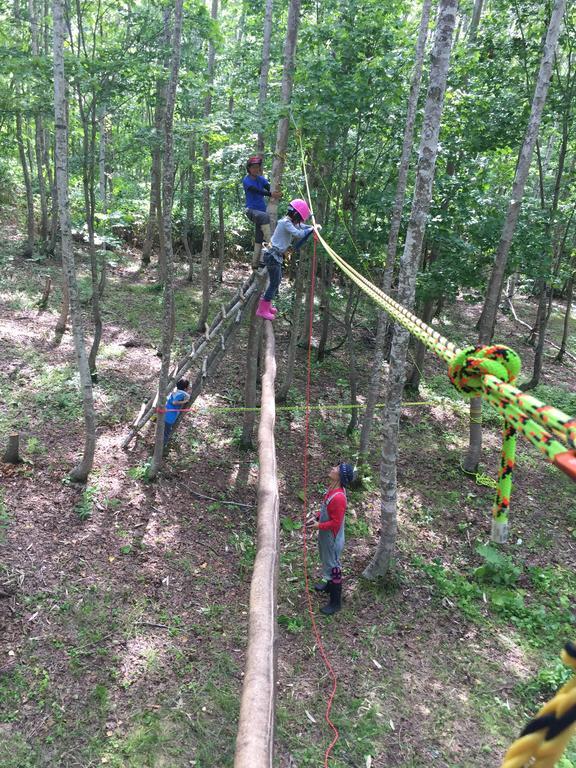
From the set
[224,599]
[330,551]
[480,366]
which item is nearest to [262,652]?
[480,366]

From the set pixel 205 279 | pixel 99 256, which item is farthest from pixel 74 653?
pixel 99 256

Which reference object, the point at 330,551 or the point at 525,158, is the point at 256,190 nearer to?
the point at 525,158

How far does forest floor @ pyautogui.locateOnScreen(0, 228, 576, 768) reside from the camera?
13.8 feet

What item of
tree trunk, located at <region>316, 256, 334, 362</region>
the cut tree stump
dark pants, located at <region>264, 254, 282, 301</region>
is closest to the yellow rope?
dark pants, located at <region>264, 254, 282, 301</region>

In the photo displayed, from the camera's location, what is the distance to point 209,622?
205 inches

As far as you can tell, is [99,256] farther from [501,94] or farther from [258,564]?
[258,564]

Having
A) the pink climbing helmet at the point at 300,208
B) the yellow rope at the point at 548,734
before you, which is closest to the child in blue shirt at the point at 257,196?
the pink climbing helmet at the point at 300,208

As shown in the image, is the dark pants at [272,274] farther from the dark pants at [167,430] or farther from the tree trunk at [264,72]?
the dark pants at [167,430]

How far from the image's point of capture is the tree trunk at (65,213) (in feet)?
17.5

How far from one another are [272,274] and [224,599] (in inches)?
159

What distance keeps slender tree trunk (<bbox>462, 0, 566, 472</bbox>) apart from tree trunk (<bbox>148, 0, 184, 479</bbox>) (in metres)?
4.80

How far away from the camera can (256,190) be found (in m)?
6.98

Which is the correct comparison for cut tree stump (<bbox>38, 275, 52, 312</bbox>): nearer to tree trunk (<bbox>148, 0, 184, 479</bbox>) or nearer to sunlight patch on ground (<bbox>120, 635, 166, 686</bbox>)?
tree trunk (<bbox>148, 0, 184, 479</bbox>)

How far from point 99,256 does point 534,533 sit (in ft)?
44.5
